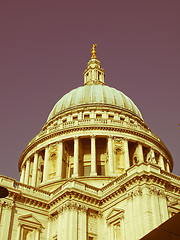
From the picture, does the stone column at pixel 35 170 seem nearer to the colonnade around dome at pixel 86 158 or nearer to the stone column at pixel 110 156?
the colonnade around dome at pixel 86 158

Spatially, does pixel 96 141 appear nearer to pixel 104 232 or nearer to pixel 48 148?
pixel 48 148

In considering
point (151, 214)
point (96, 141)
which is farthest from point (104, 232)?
point (96, 141)

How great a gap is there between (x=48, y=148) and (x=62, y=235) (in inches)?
748

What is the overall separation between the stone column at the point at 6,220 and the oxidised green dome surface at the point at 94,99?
25.8 m

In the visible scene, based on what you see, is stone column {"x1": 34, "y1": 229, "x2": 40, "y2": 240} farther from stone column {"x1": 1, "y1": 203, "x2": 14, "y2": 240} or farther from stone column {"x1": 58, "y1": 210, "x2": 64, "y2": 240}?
stone column {"x1": 1, "y1": 203, "x2": 14, "y2": 240}

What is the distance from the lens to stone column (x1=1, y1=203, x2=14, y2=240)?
2819cm

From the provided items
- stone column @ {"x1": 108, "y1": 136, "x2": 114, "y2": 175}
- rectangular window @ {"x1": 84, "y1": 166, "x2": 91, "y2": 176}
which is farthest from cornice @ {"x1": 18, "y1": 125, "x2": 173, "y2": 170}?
rectangular window @ {"x1": 84, "y1": 166, "x2": 91, "y2": 176}

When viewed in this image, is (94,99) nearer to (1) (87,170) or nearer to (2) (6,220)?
(1) (87,170)

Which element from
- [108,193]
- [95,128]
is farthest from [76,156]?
[108,193]

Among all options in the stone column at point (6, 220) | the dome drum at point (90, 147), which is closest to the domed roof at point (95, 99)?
the dome drum at point (90, 147)

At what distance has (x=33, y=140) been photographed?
49.5m

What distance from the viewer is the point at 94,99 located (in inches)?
2110

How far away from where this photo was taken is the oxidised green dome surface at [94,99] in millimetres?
53478

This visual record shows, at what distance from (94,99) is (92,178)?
1717 cm
